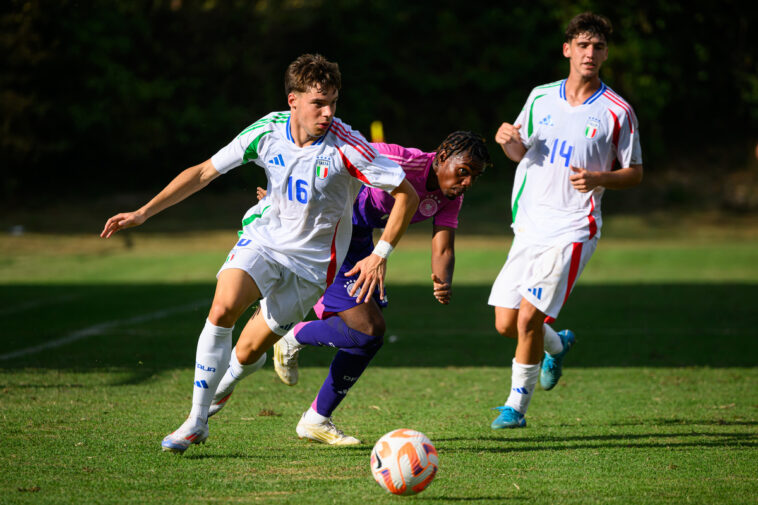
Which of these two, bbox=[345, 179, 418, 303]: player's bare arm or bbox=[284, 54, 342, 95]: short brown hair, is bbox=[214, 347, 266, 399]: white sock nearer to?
bbox=[345, 179, 418, 303]: player's bare arm

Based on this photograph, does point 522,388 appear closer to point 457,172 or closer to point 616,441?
point 616,441

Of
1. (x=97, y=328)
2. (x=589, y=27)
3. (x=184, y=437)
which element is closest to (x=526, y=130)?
(x=589, y=27)

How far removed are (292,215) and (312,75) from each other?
A: 746 mm

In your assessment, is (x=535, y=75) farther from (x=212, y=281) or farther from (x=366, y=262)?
(x=366, y=262)

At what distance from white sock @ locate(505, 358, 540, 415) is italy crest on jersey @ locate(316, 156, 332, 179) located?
186cm

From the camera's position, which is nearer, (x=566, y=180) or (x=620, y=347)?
(x=566, y=180)

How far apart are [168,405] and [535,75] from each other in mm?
28424

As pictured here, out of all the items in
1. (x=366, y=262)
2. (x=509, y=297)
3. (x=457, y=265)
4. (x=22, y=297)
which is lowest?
(x=457, y=265)

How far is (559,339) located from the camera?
6.14 meters

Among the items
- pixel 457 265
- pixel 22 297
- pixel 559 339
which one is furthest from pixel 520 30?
pixel 559 339

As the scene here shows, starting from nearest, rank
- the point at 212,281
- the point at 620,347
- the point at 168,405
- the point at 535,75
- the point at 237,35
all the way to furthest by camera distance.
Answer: the point at 168,405 → the point at 620,347 → the point at 212,281 → the point at 237,35 → the point at 535,75

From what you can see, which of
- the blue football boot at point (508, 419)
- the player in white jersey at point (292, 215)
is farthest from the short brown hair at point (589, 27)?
the blue football boot at point (508, 419)

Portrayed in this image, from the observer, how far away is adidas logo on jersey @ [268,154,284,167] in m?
4.70

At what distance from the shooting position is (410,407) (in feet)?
20.0
